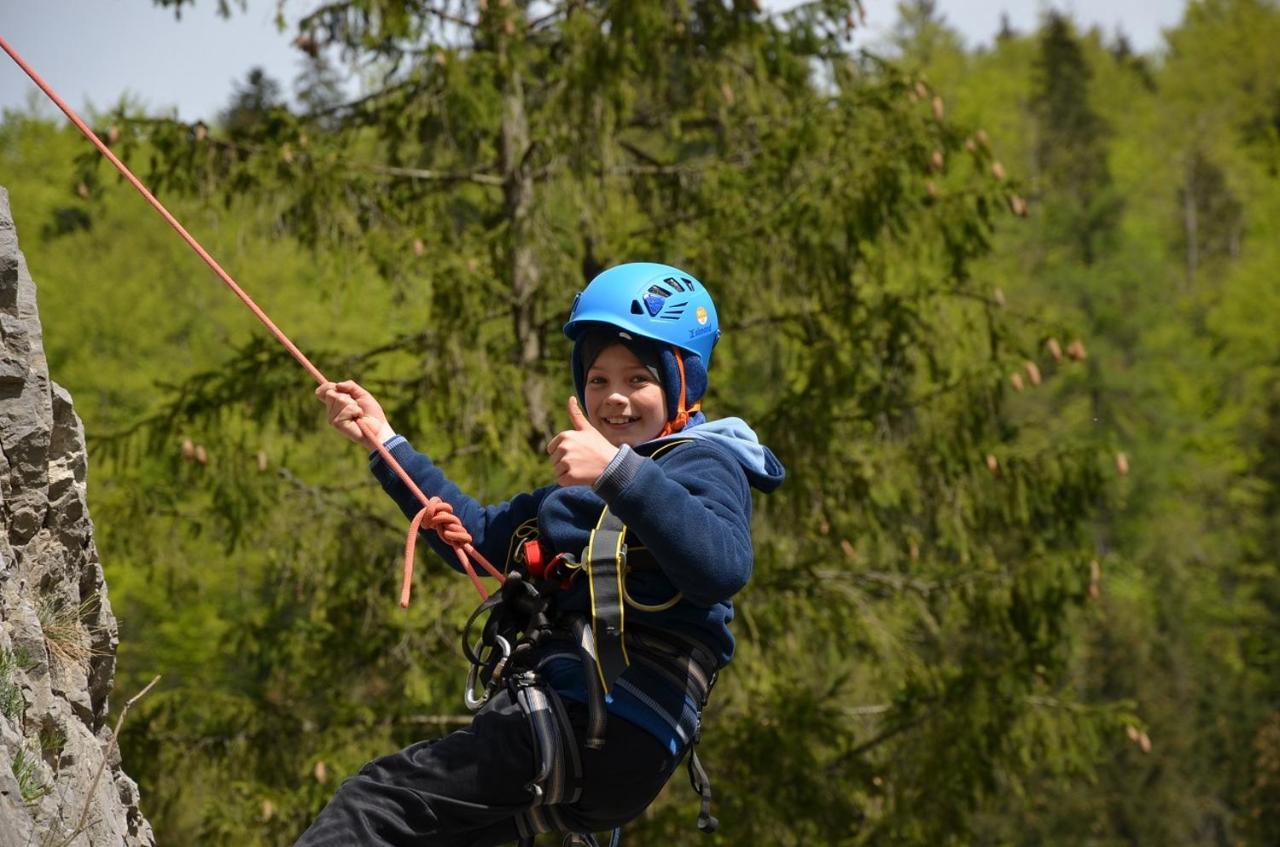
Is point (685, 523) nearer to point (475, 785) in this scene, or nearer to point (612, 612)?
point (612, 612)

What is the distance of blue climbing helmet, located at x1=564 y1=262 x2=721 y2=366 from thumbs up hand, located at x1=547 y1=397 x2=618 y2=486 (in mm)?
566

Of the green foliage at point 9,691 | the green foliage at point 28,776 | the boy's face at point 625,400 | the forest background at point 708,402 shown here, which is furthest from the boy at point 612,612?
the forest background at point 708,402

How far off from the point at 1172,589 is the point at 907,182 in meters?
32.5

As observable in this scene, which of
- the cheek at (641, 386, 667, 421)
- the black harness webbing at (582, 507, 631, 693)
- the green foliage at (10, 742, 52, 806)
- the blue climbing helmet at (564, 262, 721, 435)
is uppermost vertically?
the blue climbing helmet at (564, 262, 721, 435)

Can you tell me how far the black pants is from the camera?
13.3 ft

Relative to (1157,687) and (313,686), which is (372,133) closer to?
(313,686)

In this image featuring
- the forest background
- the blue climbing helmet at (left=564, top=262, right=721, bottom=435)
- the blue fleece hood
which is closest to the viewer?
the blue fleece hood

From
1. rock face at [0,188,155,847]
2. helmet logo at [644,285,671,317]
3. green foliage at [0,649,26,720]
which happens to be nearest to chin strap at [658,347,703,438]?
helmet logo at [644,285,671,317]

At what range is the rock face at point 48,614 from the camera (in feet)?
13.3

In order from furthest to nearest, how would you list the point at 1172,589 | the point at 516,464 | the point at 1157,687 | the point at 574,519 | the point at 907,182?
the point at 1172,589, the point at 1157,687, the point at 907,182, the point at 516,464, the point at 574,519

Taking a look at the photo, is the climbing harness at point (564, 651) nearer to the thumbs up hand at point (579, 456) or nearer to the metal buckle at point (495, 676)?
the metal buckle at point (495, 676)

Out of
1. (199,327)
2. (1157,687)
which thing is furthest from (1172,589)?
(199,327)

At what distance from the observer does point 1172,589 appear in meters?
41.3

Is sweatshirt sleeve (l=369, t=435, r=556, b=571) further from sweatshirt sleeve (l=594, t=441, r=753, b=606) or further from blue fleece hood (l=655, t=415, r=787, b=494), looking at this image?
sweatshirt sleeve (l=594, t=441, r=753, b=606)
